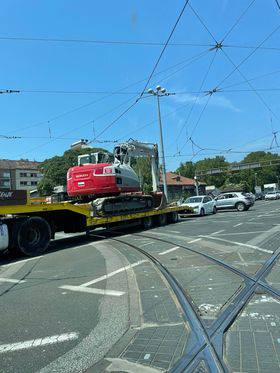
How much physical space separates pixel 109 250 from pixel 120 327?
8.00m

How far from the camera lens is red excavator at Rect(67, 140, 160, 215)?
61.7ft

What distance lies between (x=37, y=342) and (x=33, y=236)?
30.6 feet

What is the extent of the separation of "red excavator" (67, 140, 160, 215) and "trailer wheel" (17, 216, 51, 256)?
12.3ft

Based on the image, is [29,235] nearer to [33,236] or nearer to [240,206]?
[33,236]

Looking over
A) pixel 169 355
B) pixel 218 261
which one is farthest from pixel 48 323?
pixel 218 261

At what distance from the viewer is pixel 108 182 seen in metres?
18.8

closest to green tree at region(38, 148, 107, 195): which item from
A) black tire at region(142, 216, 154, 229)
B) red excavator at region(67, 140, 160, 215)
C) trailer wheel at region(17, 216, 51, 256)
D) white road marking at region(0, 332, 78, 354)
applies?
black tire at region(142, 216, 154, 229)

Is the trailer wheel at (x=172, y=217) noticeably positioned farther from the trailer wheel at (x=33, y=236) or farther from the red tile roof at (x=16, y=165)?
the red tile roof at (x=16, y=165)

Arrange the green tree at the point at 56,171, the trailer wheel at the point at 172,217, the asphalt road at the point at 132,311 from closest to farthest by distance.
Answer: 1. the asphalt road at the point at 132,311
2. the trailer wheel at the point at 172,217
3. the green tree at the point at 56,171

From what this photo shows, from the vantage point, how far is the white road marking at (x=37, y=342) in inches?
199

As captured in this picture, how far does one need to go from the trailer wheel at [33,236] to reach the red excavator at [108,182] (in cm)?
374

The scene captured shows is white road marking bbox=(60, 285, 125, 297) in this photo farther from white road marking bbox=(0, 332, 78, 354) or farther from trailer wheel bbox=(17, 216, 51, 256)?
trailer wheel bbox=(17, 216, 51, 256)

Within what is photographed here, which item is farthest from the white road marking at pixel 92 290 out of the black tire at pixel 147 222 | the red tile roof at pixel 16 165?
the red tile roof at pixel 16 165

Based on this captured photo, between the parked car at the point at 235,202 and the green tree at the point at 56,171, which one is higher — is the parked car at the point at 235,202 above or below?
→ below
